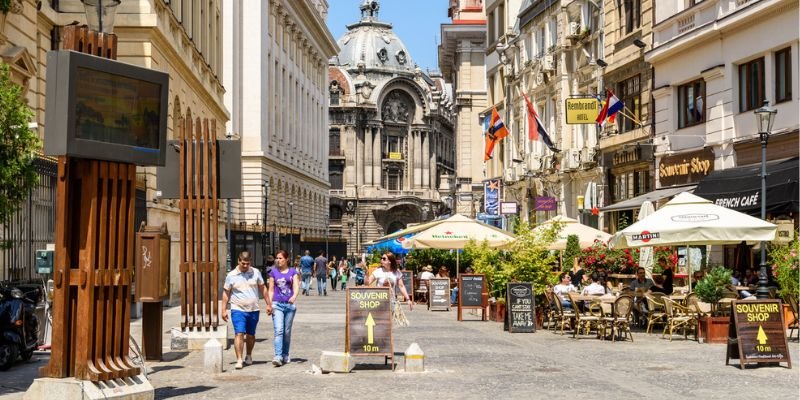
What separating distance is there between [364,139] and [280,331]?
120012 millimetres

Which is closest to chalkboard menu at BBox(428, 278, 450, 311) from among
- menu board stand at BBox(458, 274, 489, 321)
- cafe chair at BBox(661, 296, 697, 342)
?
menu board stand at BBox(458, 274, 489, 321)

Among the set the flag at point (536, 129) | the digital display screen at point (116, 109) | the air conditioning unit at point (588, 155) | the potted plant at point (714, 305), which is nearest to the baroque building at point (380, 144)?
the flag at point (536, 129)

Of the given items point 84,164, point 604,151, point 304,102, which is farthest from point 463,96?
point 84,164

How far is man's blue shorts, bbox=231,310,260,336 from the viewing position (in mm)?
16172

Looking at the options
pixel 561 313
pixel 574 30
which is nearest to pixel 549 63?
pixel 574 30

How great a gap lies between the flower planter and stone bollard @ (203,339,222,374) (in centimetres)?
831

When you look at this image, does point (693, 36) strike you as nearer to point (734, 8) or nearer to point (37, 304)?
point (734, 8)

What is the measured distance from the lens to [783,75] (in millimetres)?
26016

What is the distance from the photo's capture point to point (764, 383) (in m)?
13.9

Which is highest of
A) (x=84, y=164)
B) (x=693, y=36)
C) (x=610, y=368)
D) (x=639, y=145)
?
(x=693, y=36)

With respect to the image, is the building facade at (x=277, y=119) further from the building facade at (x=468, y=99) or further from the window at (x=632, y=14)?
the window at (x=632, y=14)

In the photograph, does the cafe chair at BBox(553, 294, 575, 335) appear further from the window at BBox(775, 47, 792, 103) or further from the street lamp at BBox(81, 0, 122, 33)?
the street lamp at BBox(81, 0, 122, 33)

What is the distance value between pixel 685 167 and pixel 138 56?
14046 mm

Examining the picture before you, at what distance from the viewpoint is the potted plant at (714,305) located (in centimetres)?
1936
